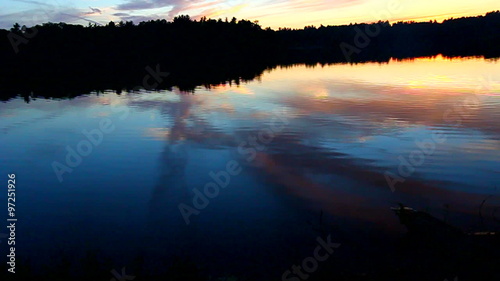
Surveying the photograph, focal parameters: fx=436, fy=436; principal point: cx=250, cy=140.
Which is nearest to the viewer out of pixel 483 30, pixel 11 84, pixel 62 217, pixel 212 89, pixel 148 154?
pixel 62 217

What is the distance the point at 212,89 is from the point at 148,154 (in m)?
32.9

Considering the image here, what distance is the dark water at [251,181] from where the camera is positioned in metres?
11.0

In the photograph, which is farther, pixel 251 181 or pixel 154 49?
pixel 154 49

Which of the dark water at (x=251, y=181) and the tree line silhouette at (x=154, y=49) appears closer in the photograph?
the dark water at (x=251, y=181)

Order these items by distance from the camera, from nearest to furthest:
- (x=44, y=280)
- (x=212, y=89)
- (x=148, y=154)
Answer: (x=44, y=280) → (x=148, y=154) → (x=212, y=89)

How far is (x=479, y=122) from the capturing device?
81.9 feet

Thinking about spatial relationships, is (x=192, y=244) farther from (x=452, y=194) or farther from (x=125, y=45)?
(x=125, y=45)

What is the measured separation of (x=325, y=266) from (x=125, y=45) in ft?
408

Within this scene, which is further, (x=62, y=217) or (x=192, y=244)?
(x=62, y=217)

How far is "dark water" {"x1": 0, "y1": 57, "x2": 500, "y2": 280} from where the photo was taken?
1099 cm

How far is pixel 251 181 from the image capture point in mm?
16203

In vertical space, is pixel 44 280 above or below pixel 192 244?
above

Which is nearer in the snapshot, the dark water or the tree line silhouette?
the dark water

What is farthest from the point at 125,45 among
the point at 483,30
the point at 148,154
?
the point at 483,30
